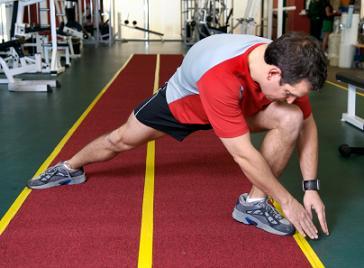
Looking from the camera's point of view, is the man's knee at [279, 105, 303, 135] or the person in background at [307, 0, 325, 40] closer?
the man's knee at [279, 105, 303, 135]

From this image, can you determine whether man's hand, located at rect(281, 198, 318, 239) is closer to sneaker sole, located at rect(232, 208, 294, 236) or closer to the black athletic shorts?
sneaker sole, located at rect(232, 208, 294, 236)

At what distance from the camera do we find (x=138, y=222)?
88.0 inches

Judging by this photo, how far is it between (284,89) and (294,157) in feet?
5.57

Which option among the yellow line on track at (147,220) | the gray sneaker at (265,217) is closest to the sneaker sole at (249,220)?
the gray sneaker at (265,217)

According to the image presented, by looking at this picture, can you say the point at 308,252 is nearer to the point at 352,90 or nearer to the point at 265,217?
the point at 265,217

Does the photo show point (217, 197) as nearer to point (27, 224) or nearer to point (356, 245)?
point (356, 245)

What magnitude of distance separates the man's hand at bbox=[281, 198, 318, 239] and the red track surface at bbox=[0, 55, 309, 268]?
14 cm

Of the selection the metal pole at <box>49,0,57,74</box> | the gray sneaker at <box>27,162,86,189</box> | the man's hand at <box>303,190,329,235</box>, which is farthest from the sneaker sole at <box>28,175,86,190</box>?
the metal pole at <box>49,0,57,74</box>

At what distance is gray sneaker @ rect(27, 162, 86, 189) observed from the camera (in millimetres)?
2631

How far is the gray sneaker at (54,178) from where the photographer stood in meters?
2.63

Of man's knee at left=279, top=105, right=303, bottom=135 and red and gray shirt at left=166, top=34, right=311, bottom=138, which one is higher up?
red and gray shirt at left=166, top=34, right=311, bottom=138

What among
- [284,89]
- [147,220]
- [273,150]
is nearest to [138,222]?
[147,220]

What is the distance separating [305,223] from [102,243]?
0.81m

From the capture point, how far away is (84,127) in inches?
159
